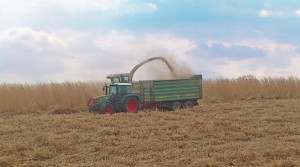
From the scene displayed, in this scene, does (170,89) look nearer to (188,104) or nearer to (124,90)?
(188,104)

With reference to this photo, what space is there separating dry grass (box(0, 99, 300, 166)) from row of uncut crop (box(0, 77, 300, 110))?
5751mm

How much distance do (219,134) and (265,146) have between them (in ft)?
4.45

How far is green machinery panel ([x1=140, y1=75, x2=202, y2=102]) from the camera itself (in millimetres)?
14242

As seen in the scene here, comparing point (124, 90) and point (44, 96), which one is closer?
point (124, 90)

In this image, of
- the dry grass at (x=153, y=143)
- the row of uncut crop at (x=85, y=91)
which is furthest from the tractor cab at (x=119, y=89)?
the row of uncut crop at (x=85, y=91)

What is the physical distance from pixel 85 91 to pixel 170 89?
5424 mm

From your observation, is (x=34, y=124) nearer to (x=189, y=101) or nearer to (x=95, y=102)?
(x=95, y=102)

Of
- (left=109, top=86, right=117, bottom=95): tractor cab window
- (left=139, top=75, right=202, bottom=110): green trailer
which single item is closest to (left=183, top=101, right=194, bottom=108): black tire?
(left=139, top=75, right=202, bottom=110): green trailer

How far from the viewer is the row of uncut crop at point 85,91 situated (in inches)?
637

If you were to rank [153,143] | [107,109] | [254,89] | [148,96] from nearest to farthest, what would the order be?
1. [153,143]
2. [107,109]
3. [148,96]
4. [254,89]

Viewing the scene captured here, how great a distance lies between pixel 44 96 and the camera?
1642 centimetres

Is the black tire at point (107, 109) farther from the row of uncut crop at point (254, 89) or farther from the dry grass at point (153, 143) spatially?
the row of uncut crop at point (254, 89)

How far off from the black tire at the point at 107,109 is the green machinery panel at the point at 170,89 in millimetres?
2040

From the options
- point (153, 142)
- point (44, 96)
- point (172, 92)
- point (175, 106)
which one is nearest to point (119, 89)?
point (172, 92)
